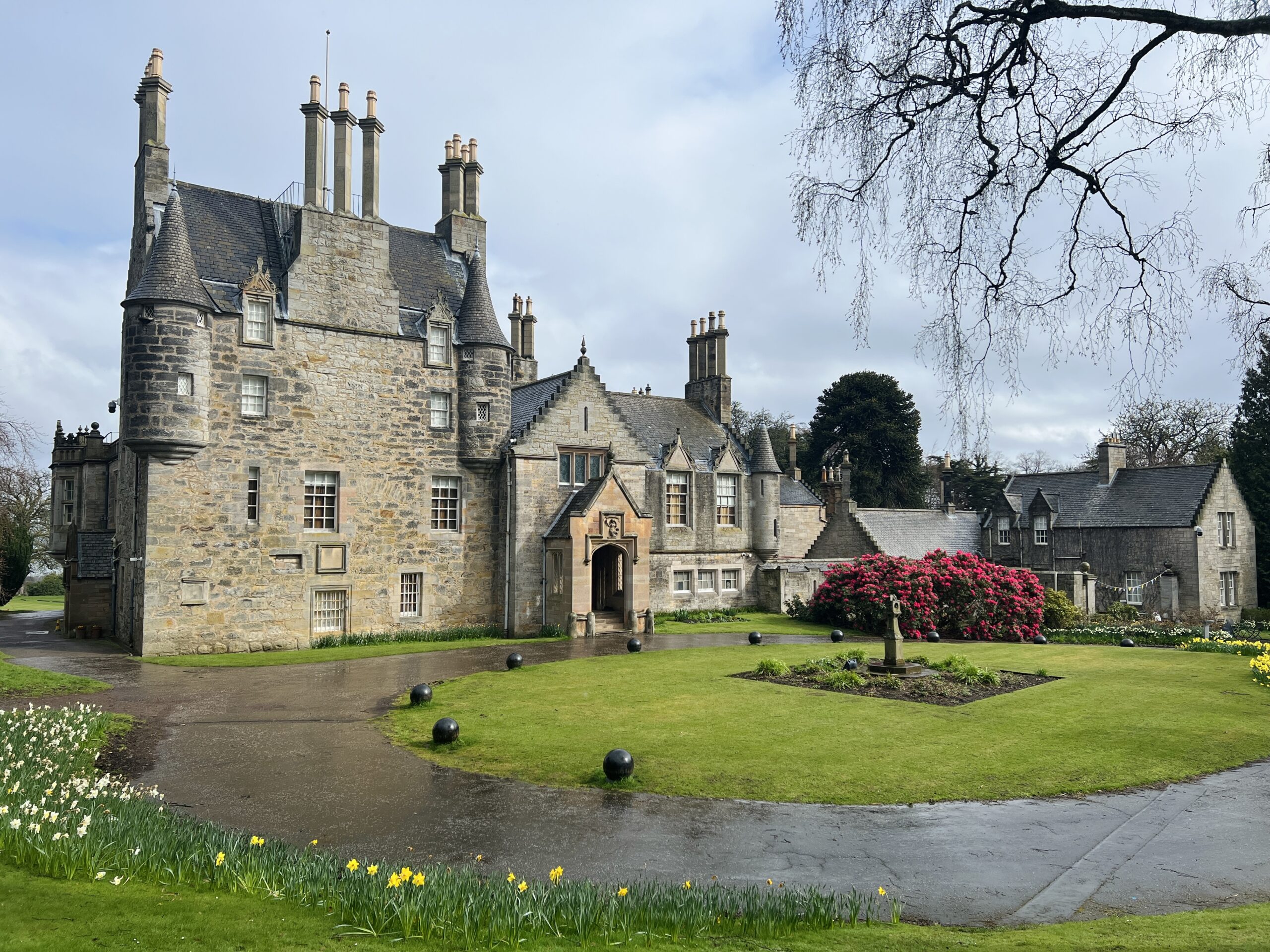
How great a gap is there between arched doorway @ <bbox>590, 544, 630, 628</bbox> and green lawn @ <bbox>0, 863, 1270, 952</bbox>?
90.9 feet

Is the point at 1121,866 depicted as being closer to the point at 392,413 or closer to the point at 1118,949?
the point at 1118,949

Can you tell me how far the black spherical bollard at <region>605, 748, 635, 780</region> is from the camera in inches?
486

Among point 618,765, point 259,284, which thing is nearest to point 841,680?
point 618,765

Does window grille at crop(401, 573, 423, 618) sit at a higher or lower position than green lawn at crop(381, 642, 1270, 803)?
higher

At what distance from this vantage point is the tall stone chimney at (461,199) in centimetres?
3494

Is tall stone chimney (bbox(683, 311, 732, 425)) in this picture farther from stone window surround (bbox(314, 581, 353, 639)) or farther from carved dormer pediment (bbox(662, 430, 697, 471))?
stone window surround (bbox(314, 581, 353, 639))

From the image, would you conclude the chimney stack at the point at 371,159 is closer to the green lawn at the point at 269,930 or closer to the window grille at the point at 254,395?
the window grille at the point at 254,395

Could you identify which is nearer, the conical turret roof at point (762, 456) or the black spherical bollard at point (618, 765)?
the black spherical bollard at point (618, 765)

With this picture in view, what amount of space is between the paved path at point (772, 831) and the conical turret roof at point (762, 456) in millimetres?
28032

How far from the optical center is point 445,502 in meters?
32.3

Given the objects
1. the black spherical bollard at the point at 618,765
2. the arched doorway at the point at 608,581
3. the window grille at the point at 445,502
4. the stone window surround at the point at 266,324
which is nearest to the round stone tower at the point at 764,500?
the arched doorway at the point at 608,581

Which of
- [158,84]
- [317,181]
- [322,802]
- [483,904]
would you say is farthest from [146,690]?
[158,84]

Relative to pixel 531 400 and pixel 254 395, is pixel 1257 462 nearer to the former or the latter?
pixel 531 400

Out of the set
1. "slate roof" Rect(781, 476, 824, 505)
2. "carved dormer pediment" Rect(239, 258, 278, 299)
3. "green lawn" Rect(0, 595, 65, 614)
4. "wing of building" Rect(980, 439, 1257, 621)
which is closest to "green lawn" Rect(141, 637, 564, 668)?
"carved dormer pediment" Rect(239, 258, 278, 299)
